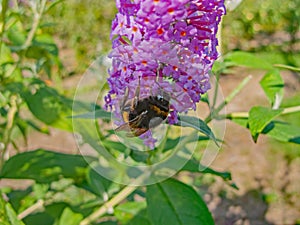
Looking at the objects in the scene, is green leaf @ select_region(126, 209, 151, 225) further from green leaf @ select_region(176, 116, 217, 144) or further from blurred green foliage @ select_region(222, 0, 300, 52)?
blurred green foliage @ select_region(222, 0, 300, 52)

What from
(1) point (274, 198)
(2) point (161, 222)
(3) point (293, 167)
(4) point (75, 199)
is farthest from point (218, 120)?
(3) point (293, 167)

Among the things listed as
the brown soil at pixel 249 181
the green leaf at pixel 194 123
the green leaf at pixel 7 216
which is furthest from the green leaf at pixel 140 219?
the brown soil at pixel 249 181

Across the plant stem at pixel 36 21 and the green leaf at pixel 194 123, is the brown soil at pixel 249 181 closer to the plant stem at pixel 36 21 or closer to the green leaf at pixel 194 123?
the plant stem at pixel 36 21

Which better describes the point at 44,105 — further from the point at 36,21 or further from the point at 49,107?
the point at 36,21

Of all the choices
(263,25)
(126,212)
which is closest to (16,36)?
(126,212)

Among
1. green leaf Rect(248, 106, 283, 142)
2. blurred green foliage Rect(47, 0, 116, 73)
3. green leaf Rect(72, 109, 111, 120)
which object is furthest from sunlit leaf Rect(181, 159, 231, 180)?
blurred green foliage Rect(47, 0, 116, 73)

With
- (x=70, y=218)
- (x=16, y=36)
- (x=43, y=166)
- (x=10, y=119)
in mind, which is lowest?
(x=70, y=218)
